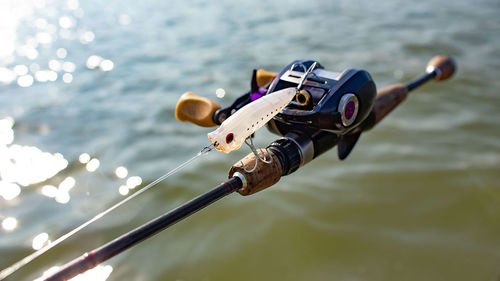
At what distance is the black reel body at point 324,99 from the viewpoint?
1.71 metres

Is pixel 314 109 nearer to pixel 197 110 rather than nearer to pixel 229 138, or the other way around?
pixel 229 138

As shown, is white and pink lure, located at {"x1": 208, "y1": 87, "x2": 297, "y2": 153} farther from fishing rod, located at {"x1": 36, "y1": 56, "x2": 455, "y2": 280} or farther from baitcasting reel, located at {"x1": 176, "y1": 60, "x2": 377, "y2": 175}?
baitcasting reel, located at {"x1": 176, "y1": 60, "x2": 377, "y2": 175}

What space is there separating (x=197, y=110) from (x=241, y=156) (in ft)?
5.43

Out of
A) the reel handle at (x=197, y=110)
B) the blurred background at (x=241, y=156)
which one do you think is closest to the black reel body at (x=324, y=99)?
the reel handle at (x=197, y=110)

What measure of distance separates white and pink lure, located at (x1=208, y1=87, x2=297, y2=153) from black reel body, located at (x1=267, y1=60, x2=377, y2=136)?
4.9 inches

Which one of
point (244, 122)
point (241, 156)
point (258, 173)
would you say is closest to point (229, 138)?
point (244, 122)

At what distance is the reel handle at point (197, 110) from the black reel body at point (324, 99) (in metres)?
0.33

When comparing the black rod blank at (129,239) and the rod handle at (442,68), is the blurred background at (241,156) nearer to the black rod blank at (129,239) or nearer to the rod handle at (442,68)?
the rod handle at (442,68)

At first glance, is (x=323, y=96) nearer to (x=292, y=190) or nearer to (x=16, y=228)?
(x=292, y=190)

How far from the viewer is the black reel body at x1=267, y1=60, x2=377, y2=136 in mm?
1712

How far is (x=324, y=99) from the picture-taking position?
1712mm

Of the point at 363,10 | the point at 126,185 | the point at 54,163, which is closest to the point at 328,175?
the point at 126,185

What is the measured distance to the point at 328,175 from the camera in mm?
3365

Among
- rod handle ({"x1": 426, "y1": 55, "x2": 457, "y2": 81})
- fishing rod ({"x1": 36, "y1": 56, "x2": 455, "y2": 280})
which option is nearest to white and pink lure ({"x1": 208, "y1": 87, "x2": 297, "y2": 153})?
fishing rod ({"x1": 36, "y1": 56, "x2": 455, "y2": 280})
